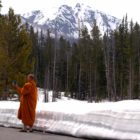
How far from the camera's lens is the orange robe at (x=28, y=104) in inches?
620

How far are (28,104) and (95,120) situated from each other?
3.14 m

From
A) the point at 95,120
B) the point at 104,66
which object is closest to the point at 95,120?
the point at 95,120

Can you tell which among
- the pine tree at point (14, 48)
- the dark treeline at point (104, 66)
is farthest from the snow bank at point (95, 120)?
the dark treeline at point (104, 66)

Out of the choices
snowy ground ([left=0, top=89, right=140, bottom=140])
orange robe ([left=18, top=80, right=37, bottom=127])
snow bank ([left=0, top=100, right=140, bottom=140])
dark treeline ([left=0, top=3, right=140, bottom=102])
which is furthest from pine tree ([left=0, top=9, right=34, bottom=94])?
orange robe ([left=18, top=80, right=37, bottom=127])

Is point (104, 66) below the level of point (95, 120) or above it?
above

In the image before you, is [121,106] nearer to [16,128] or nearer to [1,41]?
[16,128]

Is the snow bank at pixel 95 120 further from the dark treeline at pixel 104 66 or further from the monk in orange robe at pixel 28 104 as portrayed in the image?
the dark treeline at pixel 104 66

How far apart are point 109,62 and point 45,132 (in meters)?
63.7

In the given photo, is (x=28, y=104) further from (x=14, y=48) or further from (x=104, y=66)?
(x=104, y=66)

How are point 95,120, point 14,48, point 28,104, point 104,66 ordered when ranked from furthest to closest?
point 104,66 < point 14,48 < point 28,104 < point 95,120

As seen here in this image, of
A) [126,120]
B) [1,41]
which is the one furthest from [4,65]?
[126,120]

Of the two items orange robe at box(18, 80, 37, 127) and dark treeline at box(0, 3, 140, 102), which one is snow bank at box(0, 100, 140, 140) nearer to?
orange robe at box(18, 80, 37, 127)

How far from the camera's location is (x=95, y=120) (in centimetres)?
1345

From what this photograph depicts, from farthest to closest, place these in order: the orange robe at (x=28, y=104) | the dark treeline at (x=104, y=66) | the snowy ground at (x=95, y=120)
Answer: the dark treeline at (x=104, y=66)
the orange robe at (x=28, y=104)
the snowy ground at (x=95, y=120)
